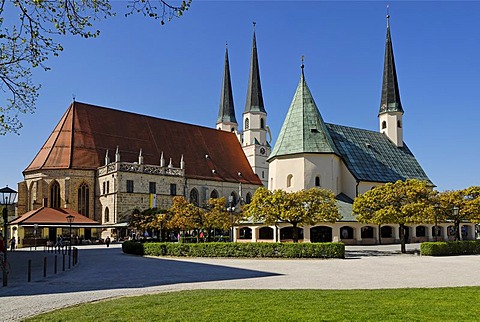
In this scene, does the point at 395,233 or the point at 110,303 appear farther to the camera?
the point at 395,233

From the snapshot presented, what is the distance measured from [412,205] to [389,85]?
32525 millimetres

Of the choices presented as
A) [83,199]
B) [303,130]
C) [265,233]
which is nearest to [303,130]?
[303,130]

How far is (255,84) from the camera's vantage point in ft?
278

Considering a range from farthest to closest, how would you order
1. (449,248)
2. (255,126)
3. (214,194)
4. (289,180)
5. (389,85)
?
1. (255,126)
2. (214,194)
3. (389,85)
4. (289,180)
5. (449,248)

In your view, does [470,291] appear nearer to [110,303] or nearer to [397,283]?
[397,283]

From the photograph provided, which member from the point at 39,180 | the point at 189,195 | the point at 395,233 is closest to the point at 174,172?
the point at 189,195

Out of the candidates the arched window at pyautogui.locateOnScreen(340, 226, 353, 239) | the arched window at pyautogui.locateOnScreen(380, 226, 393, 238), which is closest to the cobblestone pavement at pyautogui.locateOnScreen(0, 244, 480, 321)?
the arched window at pyautogui.locateOnScreen(340, 226, 353, 239)

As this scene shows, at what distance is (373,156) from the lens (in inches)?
2153

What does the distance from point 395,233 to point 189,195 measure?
2776 cm

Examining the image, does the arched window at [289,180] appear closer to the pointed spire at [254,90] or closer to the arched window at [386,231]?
the arched window at [386,231]

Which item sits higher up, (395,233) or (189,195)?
(189,195)

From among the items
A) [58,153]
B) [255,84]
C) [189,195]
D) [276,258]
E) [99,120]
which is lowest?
[276,258]

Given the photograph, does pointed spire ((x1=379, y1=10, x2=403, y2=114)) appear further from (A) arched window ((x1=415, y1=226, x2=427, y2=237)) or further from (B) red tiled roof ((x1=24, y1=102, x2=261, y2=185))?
(B) red tiled roof ((x1=24, y1=102, x2=261, y2=185))

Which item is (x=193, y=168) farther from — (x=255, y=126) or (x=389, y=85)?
(x=389, y=85)
